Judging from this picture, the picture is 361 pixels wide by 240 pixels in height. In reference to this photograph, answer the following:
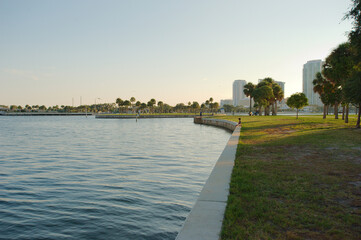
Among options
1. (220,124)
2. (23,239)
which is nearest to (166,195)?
(23,239)

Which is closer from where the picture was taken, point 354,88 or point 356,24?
point 356,24

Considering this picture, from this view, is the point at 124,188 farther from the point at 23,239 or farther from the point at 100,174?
the point at 23,239

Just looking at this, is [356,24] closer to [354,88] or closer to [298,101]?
[354,88]

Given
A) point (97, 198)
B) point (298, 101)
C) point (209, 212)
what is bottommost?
point (97, 198)

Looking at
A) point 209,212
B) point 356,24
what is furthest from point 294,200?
point 356,24

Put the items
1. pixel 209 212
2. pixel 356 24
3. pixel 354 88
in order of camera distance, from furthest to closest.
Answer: pixel 354 88, pixel 356 24, pixel 209 212

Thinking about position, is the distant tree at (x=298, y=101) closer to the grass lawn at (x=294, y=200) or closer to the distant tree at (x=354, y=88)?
the distant tree at (x=354, y=88)

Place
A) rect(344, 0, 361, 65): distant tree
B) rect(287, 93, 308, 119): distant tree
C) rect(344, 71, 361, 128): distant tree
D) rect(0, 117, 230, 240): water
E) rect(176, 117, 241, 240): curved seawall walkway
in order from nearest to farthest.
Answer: rect(176, 117, 241, 240): curved seawall walkway < rect(0, 117, 230, 240): water < rect(344, 0, 361, 65): distant tree < rect(344, 71, 361, 128): distant tree < rect(287, 93, 308, 119): distant tree

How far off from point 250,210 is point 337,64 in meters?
35.6

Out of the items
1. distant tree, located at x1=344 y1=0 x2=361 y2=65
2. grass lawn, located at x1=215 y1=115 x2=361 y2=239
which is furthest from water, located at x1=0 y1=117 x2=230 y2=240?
distant tree, located at x1=344 y1=0 x2=361 y2=65

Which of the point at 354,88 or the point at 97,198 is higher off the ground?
the point at 354,88

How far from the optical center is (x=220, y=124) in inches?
2648

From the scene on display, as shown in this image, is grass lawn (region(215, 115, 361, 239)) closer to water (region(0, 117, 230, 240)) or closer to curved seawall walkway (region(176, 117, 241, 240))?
curved seawall walkway (region(176, 117, 241, 240))

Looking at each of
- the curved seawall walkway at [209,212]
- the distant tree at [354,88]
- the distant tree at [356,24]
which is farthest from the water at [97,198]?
the distant tree at [354,88]
